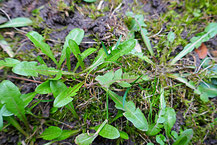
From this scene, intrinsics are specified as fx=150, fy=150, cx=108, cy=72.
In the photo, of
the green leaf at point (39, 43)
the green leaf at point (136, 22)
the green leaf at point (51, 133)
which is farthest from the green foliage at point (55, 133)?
the green leaf at point (136, 22)

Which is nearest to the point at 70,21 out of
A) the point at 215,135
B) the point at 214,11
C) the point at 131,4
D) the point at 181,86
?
the point at 131,4

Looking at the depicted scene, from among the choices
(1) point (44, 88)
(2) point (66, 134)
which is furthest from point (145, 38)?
(2) point (66, 134)

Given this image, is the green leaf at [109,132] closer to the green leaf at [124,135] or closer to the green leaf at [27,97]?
the green leaf at [124,135]

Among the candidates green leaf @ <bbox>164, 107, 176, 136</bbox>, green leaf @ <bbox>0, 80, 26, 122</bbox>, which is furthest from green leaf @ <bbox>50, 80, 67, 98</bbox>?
green leaf @ <bbox>164, 107, 176, 136</bbox>

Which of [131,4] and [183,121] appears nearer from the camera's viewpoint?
[183,121]

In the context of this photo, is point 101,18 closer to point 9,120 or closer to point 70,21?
point 70,21

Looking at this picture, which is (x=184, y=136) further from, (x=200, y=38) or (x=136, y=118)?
(x=200, y=38)

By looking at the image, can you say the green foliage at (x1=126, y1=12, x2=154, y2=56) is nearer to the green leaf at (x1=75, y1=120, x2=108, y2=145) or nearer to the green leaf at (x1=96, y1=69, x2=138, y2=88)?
the green leaf at (x1=96, y1=69, x2=138, y2=88)
